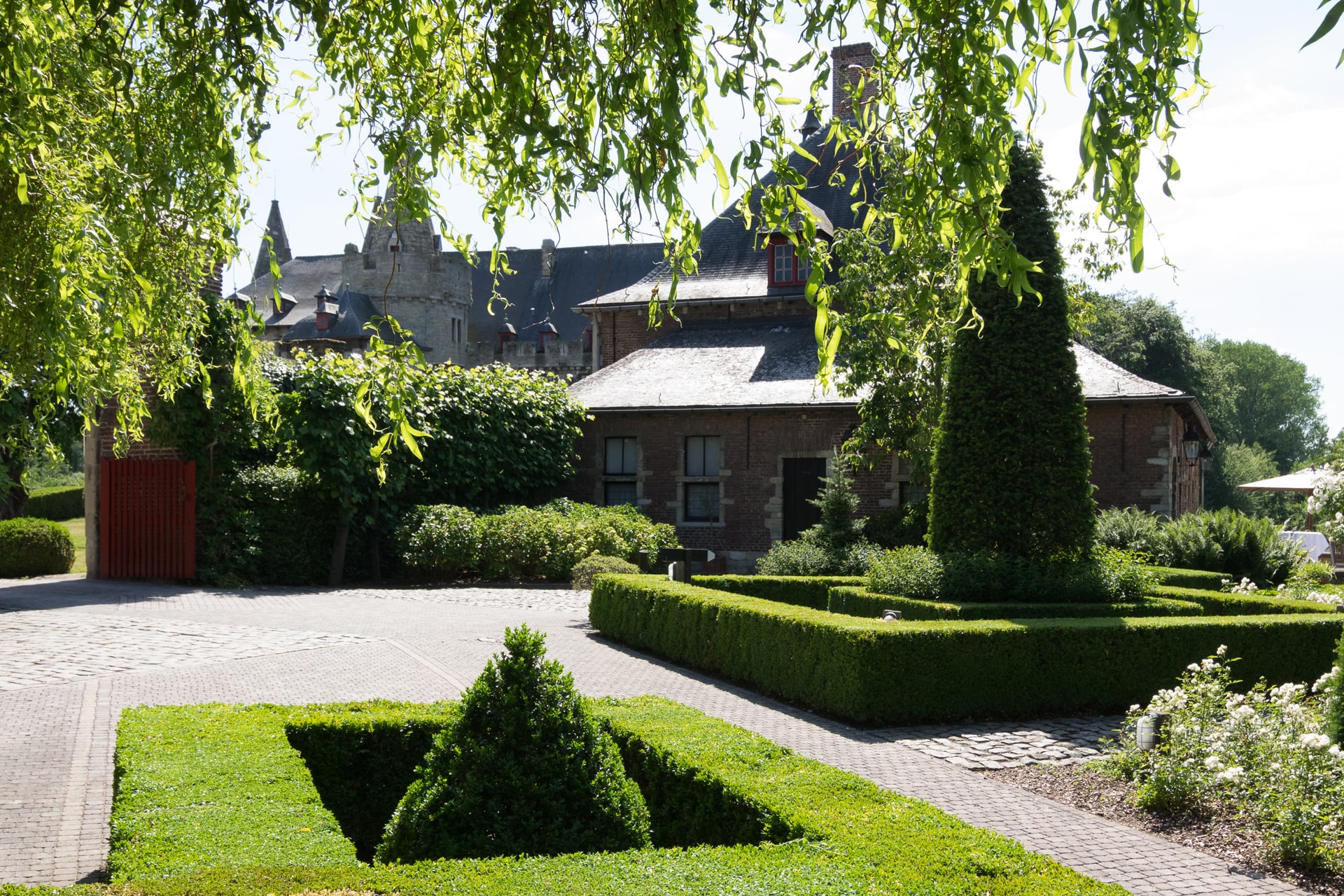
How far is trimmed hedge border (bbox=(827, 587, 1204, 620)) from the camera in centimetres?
988

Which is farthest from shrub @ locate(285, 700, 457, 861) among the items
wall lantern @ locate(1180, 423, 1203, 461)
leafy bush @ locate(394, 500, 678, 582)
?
Result: wall lantern @ locate(1180, 423, 1203, 461)

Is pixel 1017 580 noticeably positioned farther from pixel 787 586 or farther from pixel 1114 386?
pixel 1114 386

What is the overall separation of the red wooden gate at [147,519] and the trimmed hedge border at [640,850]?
13.1m

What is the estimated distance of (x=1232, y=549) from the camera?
49.7ft

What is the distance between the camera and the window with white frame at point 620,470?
76.2 feet

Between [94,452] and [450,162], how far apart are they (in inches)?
624

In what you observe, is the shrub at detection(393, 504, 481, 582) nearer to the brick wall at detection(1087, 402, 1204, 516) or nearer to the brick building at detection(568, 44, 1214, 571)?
the brick building at detection(568, 44, 1214, 571)

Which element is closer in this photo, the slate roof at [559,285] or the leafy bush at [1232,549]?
the leafy bush at [1232,549]

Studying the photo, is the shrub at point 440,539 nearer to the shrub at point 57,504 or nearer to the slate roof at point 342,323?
the shrub at point 57,504

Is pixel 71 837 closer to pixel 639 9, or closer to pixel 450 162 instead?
pixel 450 162

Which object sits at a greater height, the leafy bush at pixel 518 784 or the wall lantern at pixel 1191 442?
the wall lantern at pixel 1191 442

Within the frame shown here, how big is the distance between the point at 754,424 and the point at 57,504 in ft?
78.8

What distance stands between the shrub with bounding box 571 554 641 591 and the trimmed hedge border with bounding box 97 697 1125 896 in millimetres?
11783

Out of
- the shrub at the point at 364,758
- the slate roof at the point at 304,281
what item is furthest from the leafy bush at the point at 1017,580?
the slate roof at the point at 304,281
